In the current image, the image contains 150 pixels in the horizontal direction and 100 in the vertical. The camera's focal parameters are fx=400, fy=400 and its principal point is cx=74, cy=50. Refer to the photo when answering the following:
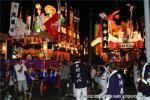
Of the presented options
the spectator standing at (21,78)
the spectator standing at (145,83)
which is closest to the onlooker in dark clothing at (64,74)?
the spectator standing at (21,78)

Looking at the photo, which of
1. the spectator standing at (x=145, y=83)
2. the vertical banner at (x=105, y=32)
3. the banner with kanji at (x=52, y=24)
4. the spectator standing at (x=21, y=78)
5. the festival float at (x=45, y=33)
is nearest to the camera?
the spectator standing at (x=145, y=83)

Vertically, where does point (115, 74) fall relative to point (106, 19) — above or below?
below

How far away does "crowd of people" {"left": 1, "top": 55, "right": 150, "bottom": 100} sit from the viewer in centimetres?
1004

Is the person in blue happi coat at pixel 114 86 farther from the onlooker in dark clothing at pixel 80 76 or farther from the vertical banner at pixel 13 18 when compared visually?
the vertical banner at pixel 13 18

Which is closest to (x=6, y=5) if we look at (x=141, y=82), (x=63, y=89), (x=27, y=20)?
(x=27, y=20)

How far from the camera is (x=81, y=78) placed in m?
13.9

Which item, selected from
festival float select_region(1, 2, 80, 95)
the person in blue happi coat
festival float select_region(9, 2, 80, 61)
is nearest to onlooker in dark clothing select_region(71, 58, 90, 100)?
the person in blue happi coat

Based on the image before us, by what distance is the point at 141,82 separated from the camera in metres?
10.7

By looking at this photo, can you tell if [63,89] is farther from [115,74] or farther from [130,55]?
[130,55]

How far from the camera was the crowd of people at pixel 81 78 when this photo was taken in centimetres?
1004

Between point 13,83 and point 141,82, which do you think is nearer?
point 141,82

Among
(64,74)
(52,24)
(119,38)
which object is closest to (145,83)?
(64,74)

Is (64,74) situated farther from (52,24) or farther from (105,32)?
(105,32)

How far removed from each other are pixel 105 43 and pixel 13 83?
22764 mm
